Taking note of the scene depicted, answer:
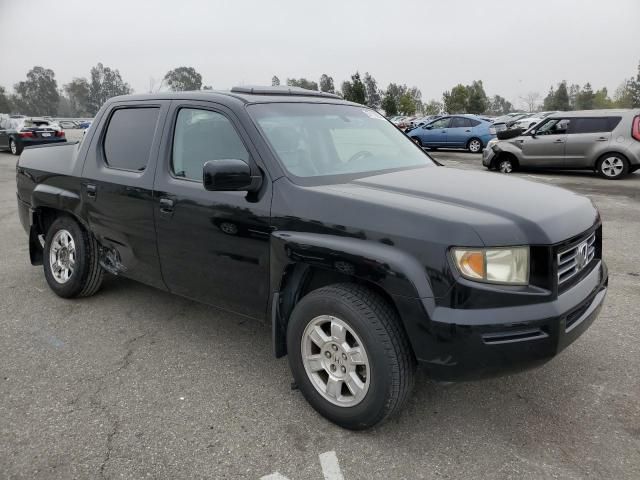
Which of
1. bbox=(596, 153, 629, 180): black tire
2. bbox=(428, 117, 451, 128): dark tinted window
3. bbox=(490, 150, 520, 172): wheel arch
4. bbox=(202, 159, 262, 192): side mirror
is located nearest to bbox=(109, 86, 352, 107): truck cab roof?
bbox=(202, 159, 262, 192): side mirror

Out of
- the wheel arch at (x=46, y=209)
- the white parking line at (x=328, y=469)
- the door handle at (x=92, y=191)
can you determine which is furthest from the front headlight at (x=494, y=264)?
the wheel arch at (x=46, y=209)

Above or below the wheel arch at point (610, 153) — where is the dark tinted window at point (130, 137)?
above

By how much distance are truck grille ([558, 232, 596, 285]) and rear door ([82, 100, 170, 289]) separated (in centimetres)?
259

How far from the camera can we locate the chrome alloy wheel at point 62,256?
4.53 m

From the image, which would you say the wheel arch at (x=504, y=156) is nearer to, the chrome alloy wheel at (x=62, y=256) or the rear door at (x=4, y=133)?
the chrome alloy wheel at (x=62, y=256)

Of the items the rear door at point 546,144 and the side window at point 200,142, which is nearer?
the side window at point 200,142

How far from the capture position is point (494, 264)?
2.34 meters

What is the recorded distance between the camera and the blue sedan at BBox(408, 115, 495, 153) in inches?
775

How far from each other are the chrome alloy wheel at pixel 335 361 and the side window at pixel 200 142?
44.7 inches

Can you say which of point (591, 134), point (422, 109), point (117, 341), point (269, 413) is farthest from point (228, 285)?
point (422, 109)

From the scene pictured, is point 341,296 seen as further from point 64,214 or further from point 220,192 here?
point 64,214

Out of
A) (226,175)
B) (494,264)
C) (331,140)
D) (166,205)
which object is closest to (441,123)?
(331,140)

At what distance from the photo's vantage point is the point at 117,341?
12.6 ft

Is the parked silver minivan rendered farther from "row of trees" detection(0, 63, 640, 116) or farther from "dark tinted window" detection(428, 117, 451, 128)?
"row of trees" detection(0, 63, 640, 116)
